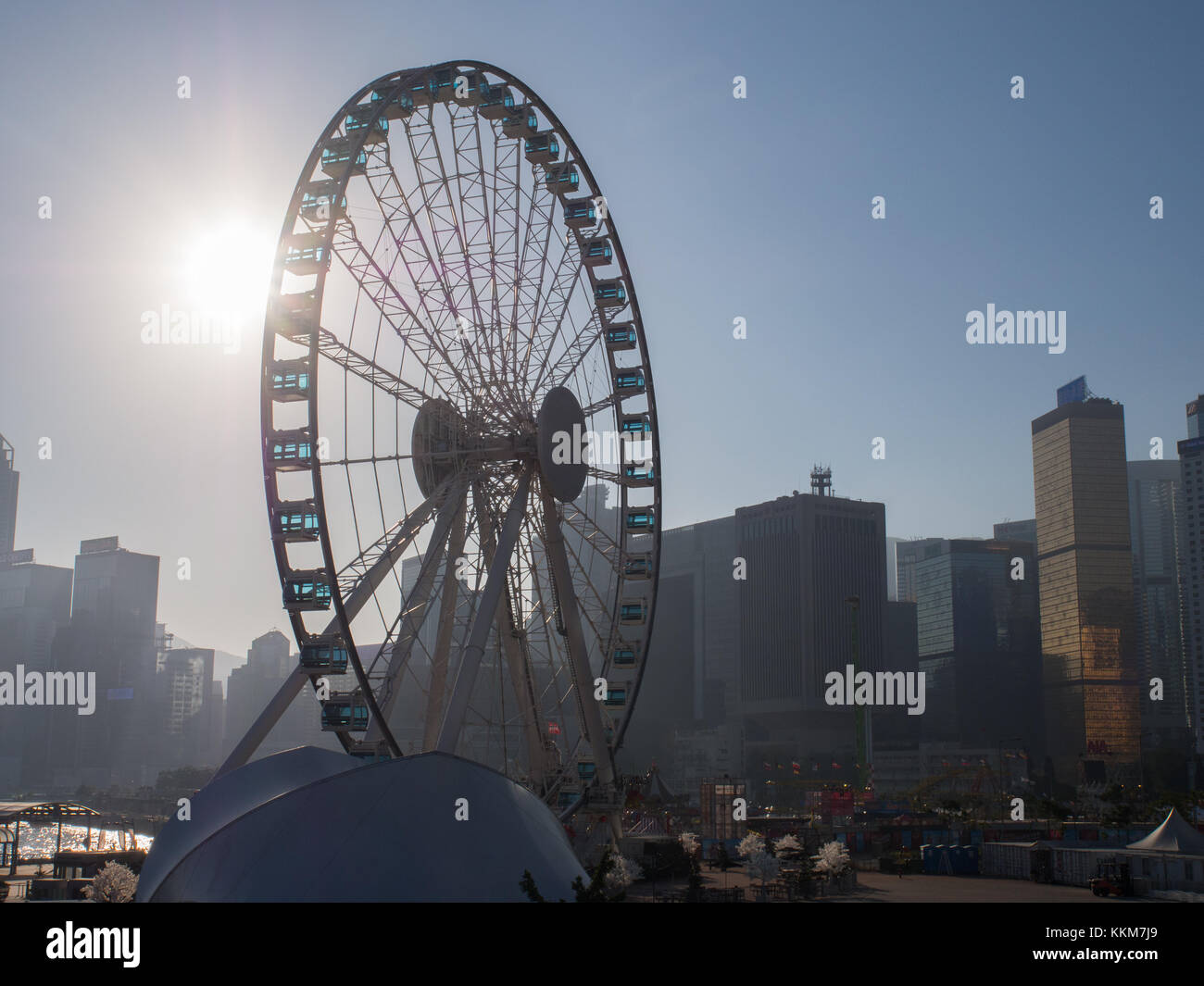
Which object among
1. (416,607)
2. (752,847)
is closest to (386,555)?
(416,607)

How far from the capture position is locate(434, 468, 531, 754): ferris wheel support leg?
37.2m

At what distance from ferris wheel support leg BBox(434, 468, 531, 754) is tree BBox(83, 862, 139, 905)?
36.9 ft

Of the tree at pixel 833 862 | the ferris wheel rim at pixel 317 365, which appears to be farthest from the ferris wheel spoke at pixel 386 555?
the tree at pixel 833 862

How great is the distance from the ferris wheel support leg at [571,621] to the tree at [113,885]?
16497 mm

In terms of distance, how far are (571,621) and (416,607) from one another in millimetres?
6873

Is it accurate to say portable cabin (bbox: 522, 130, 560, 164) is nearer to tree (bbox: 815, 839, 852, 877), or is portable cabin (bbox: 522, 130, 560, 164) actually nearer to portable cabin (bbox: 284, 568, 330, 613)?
portable cabin (bbox: 284, 568, 330, 613)

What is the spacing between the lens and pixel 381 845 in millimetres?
29484

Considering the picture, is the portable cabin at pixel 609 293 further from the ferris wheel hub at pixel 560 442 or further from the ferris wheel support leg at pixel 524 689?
the ferris wheel support leg at pixel 524 689

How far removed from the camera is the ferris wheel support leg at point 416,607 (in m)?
40.4
